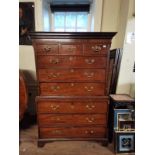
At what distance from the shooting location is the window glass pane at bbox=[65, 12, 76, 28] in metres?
2.75

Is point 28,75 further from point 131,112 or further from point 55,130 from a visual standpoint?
point 131,112

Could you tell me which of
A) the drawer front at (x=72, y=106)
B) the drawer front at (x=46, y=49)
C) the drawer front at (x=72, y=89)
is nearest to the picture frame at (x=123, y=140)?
the drawer front at (x=72, y=106)

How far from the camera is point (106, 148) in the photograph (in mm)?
1977

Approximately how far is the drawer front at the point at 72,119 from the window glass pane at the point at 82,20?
155cm

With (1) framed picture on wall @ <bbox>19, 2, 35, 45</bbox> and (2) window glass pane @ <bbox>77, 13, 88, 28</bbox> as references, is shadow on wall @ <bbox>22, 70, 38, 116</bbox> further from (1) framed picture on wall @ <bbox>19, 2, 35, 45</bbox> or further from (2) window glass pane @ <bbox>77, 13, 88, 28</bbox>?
(2) window glass pane @ <bbox>77, 13, 88, 28</bbox>

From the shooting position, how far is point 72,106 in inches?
76.2

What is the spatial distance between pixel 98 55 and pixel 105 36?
0.71 feet

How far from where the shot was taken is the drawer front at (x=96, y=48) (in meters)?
1.82

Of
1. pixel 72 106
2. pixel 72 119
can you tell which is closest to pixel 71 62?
pixel 72 106

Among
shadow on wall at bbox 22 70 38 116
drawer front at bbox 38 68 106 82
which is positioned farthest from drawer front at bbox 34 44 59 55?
shadow on wall at bbox 22 70 38 116

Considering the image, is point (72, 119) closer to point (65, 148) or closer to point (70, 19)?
point (65, 148)

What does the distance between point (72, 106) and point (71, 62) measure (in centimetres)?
51

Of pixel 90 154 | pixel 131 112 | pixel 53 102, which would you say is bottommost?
pixel 90 154
